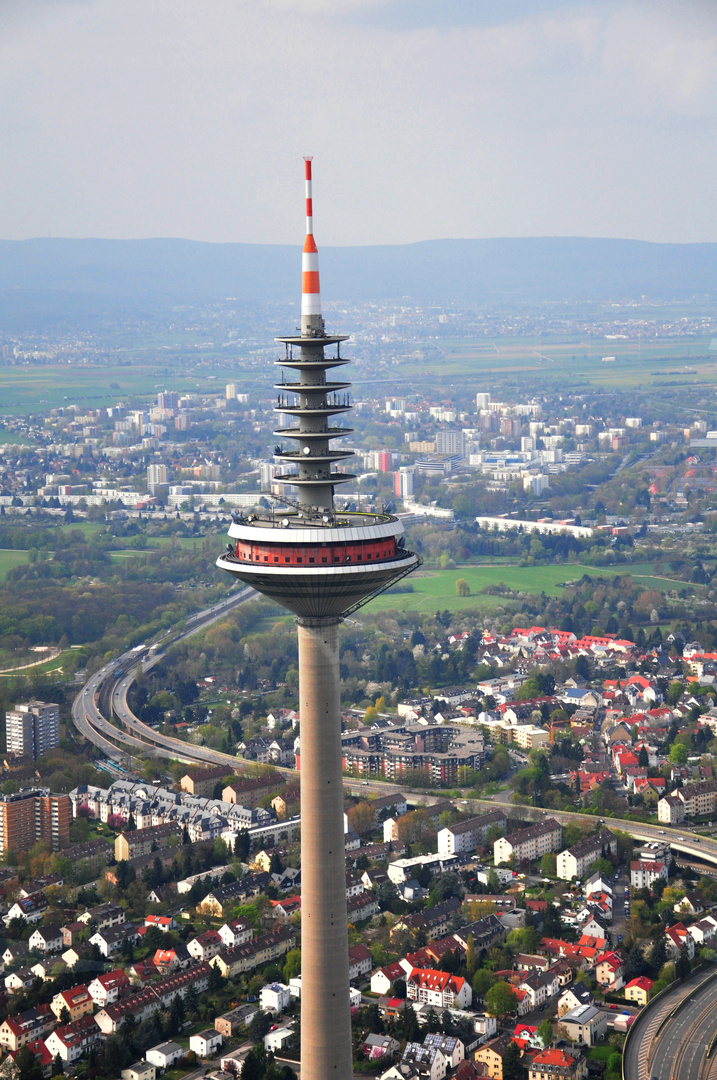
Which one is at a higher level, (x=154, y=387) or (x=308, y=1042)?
(x=154, y=387)

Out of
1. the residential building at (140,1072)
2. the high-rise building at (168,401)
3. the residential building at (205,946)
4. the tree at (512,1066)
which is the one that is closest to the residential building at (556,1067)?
the tree at (512,1066)

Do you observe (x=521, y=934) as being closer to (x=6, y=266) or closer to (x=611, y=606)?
(x=611, y=606)

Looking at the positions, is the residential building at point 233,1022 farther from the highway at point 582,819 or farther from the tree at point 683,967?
the highway at point 582,819

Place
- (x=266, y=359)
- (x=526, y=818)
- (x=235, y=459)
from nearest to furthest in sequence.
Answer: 1. (x=526, y=818)
2. (x=235, y=459)
3. (x=266, y=359)

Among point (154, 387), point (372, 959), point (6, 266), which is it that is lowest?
point (372, 959)

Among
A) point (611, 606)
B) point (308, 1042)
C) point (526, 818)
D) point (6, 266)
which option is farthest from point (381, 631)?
point (6, 266)

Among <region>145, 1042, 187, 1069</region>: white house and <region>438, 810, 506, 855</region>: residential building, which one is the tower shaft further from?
<region>438, 810, 506, 855</region>: residential building
